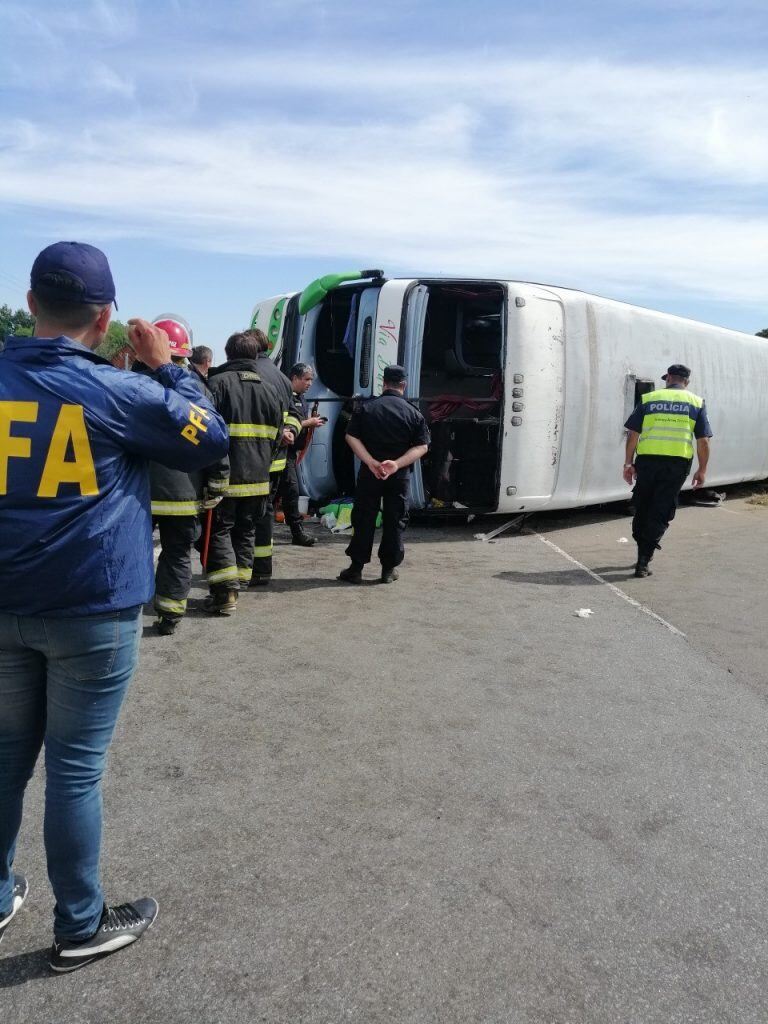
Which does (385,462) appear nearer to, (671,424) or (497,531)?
(671,424)

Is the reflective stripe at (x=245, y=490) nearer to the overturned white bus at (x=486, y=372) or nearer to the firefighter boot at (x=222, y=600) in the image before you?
the firefighter boot at (x=222, y=600)

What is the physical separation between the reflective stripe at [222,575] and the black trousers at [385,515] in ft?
4.54

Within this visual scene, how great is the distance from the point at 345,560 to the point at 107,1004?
5.65 m

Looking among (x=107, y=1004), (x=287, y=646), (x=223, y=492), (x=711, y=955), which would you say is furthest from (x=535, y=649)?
(x=107, y=1004)

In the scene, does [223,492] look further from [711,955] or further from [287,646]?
[711,955]

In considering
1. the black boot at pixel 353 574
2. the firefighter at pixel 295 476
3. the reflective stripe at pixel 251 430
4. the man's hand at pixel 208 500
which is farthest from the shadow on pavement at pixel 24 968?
the firefighter at pixel 295 476

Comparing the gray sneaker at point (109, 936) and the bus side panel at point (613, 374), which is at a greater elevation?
the bus side panel at point (613, 374)

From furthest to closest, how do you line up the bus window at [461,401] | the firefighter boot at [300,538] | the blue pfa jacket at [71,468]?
Result: the bus window at [461,401] → the firefighter boot at [300,538] → the blue pfa jacket at [71,468]

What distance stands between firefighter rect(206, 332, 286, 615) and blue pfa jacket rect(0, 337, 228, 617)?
340 centimetres

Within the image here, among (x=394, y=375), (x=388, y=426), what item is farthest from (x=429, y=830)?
(x=394, y=375)

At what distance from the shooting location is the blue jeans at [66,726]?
2.03m

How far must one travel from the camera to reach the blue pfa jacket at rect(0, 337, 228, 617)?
1939 millimetres

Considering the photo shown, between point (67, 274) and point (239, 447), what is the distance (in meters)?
3.53

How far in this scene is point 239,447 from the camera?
5562 millimetres
